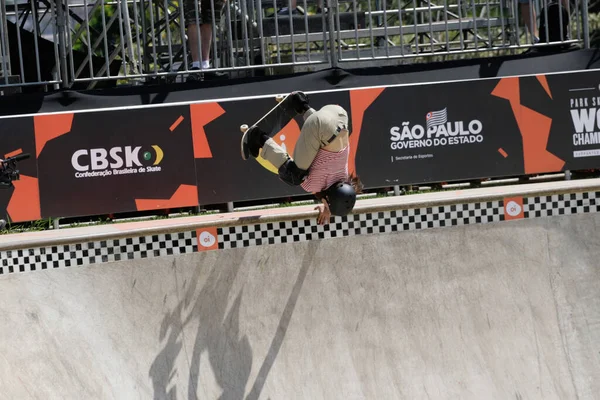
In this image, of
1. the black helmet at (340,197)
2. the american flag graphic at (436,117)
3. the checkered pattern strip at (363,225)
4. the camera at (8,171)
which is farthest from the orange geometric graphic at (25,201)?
the american flag graphic at (436,117)

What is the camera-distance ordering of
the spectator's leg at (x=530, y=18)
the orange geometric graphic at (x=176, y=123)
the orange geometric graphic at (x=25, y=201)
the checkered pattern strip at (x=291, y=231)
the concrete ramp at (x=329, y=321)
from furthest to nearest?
the spectator's leg at (x=530, y=18) < the orange geometric graphic at (x=176, y=123) < the orange geometric graphic at (x=25, y=201) < the checkered pattern strip at (x=291, y=231) < the concrete ramp at (x=329, y=321)

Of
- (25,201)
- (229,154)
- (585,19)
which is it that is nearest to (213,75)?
(229,154)

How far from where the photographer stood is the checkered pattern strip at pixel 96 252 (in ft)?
25.0

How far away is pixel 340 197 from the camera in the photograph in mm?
7250

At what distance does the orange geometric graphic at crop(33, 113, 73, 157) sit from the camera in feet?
29.2

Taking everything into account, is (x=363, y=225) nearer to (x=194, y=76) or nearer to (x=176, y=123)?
(x=176, y=123)

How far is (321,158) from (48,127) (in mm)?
3270

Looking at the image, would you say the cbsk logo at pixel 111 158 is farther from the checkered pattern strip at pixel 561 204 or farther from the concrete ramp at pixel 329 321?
the checkered pattern strip at pixel 561 204

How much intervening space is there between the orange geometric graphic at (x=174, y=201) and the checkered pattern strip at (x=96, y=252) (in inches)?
51.0

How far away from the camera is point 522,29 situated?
1198 centimetres

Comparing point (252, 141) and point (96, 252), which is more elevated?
point (252, 141)

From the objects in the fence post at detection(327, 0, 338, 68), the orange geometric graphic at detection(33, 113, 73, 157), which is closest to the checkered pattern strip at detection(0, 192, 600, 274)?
the orange geometric graphic at detection(33, 113, 73, 157)

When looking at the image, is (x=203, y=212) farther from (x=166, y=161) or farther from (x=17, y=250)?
(x=17, y=250)

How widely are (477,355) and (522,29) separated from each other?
5.72 metres
